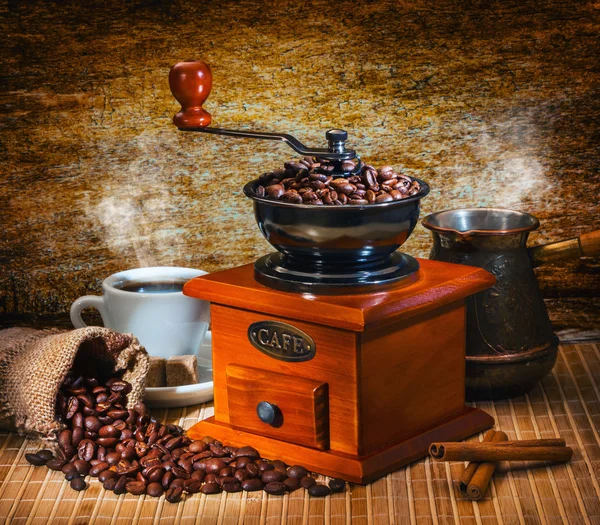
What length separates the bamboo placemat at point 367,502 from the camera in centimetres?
162

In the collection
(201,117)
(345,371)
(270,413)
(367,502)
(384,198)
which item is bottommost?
(367,502)

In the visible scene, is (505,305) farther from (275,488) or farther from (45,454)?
(45,454)

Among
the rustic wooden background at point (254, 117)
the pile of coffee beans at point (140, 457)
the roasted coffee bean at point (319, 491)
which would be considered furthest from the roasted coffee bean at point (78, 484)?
the rustic wooden background at point (254, 117)

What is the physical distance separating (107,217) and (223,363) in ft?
2.72

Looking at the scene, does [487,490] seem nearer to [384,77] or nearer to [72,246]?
[384,77]

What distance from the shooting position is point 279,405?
1.78 m

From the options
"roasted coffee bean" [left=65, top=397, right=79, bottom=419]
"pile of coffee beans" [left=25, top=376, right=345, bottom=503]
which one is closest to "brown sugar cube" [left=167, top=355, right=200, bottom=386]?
"pile of coffee beans" [left=25, top=376, right=345, bottom=503]

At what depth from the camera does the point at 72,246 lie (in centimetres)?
257

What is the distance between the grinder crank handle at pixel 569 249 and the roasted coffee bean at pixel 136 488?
3.17 ft

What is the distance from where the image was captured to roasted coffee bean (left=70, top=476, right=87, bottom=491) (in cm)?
173

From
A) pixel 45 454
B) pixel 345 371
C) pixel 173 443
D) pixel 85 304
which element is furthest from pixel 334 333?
pixel 85 304

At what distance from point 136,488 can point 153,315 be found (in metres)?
0.50

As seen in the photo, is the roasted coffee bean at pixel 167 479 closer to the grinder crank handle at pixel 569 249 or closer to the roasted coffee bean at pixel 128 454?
the roasted coffee bean at pixel 128 454

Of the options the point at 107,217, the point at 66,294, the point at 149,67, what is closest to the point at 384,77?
the point at 149,67
